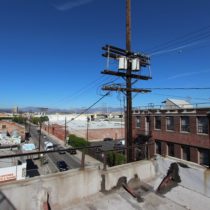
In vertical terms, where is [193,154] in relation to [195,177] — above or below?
below

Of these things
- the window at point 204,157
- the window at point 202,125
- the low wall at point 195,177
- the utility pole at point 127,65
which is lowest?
the window at point 204,157

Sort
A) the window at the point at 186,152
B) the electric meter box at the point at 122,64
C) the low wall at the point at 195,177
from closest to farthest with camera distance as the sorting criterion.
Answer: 1. the low wall at the point at 195,177
2. the electric meter box at the point at 122,64
3. the window at the point at 186,152

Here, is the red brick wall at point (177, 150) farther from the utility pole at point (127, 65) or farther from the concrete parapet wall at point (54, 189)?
the concrete parapet wall at point (54, 189)

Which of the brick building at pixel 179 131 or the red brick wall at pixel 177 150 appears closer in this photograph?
the brick building at pixel 179 131

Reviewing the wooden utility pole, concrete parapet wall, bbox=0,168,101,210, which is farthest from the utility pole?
concrete parapet wall, bbox=0,168,101,210

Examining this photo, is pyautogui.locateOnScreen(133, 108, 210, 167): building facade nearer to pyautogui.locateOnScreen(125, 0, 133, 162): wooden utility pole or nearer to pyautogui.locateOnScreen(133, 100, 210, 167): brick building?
pyautogui.locateOnScreen(133, 100, 210, 167): brick building

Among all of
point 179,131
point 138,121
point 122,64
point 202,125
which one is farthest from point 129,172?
point 138,121

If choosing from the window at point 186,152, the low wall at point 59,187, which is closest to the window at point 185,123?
the window at point 186,152

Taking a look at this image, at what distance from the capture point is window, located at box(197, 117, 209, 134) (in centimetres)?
2263

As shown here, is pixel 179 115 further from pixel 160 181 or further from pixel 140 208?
pixel 140 208

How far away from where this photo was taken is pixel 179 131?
25.7m

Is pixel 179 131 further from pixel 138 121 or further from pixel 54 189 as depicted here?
pixel 54 189

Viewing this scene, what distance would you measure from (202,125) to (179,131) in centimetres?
315

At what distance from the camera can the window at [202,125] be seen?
22631 mm
